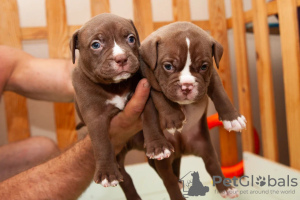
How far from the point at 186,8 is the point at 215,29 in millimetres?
176

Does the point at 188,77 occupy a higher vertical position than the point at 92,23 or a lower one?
lower

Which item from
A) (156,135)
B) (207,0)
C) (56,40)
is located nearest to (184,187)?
(156,135)

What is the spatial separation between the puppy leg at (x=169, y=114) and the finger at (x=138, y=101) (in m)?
0.05

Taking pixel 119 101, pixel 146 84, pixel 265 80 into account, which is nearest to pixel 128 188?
pixel 119 101

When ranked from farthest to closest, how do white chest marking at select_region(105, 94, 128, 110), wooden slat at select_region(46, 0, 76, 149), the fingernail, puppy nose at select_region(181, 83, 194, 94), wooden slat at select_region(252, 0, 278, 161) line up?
wooden slat at select_region(46, 0, 76, 149) → wooden slat at select_region(252, 0, 278, 161) → white chest marking at select_region(105, 94, 128, 110) → the fingernail → puppy nose at select_region(181, 83, 194, 94)

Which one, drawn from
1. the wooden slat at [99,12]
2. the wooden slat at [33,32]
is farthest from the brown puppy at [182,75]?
the wooden slat at [33,32]

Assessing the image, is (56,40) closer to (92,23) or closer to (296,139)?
(92,23)

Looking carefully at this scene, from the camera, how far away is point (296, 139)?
194cm

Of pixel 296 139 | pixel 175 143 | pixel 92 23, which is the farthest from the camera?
pixel 296 139

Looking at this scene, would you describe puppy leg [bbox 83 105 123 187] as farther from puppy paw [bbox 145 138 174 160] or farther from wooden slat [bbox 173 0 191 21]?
wooden slat [bbox 173 0 191 21]

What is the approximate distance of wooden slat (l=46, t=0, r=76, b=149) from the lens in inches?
75.0

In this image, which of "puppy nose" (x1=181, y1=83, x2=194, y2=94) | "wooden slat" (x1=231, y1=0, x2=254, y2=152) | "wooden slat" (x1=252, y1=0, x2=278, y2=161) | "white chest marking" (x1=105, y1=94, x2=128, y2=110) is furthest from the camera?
"wooden slat" (x1=252, y1=0, x2=278, y2=161)

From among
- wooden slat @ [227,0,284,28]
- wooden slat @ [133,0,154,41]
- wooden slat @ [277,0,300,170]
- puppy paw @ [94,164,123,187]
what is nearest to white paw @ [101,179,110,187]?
puppy paw @ [94,164,123,187]

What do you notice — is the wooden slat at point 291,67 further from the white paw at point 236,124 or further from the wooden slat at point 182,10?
the white paw at point 236,124
